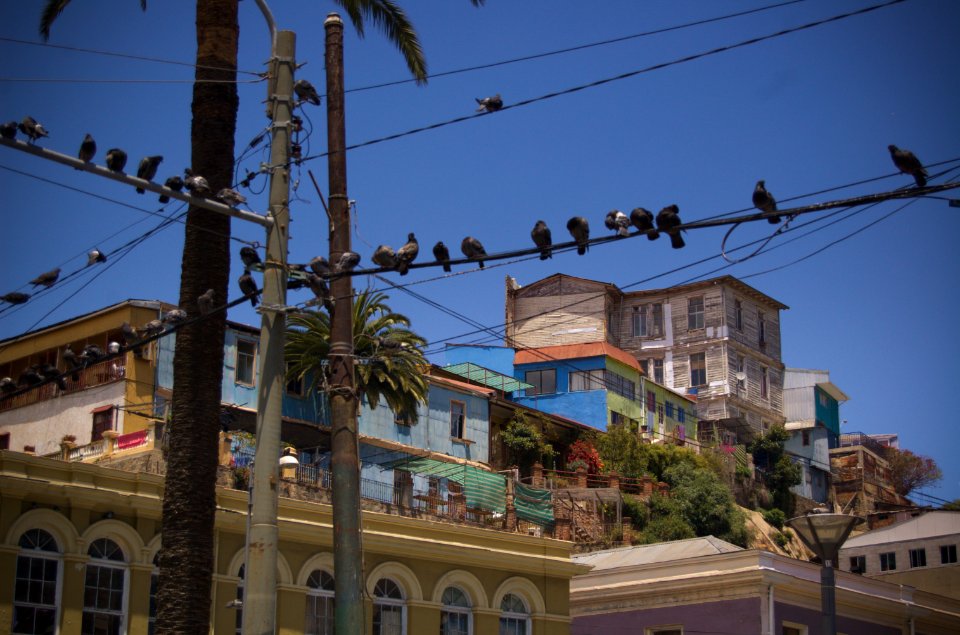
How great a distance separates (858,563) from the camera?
1898 inches

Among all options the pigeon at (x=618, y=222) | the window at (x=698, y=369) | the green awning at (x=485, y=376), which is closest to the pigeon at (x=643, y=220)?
the pigeon at (x=618, y=222)

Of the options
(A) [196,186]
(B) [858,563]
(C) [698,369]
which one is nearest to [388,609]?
(A) [196,186]

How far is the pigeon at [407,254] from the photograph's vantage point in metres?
14.3

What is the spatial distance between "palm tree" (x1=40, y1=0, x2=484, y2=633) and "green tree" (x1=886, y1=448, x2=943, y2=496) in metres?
71.8

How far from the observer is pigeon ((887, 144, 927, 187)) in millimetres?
12414

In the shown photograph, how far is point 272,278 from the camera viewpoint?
46.6 ft

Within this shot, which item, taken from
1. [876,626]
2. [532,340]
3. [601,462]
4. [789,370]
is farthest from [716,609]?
[789,370]

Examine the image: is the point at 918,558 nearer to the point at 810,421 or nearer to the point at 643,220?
the point at 810,421

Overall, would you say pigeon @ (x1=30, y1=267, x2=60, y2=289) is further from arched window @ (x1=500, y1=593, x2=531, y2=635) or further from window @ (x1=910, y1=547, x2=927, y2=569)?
window @ (x1=910, y1=547, x2=927, y2=569)

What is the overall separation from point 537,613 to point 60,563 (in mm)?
10723

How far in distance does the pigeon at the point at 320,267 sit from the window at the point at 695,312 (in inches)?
2257

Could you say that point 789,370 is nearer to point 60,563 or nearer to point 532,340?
A: point 532,340

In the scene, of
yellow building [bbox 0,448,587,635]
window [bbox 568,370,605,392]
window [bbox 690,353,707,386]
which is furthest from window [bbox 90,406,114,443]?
Result: window [bbox 690,353,707,386]

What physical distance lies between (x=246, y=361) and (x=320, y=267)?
26.4 metres
